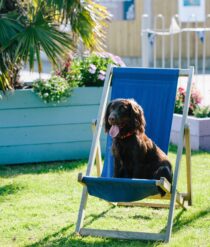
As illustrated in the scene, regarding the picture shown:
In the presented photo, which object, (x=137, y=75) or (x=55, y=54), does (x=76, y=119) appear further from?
(x=137, y=75)

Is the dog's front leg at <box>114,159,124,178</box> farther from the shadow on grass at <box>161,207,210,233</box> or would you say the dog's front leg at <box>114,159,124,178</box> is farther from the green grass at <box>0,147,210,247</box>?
the shadow on grass at <box>161,207,210,233</box>

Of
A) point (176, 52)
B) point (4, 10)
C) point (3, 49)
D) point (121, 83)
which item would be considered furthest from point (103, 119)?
point (176, 52)

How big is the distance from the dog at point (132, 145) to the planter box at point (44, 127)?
2.44m

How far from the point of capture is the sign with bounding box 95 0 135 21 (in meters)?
20.0

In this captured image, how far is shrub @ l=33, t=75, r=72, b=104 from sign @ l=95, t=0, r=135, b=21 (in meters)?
12.2

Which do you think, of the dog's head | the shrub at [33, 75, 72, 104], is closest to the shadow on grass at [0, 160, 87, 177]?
the shrub at [33, 75, 72, 104]

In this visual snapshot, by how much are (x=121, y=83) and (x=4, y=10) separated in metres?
2.41

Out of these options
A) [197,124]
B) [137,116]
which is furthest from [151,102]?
[197,124]

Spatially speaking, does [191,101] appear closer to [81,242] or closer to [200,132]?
[200,132]

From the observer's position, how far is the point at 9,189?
6.92 m

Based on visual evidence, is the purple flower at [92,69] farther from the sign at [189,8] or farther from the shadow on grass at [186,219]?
A: the sign at [189,8]

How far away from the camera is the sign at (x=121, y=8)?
65.8 ft

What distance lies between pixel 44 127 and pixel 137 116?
2720mm

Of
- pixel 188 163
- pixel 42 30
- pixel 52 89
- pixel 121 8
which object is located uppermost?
pixel 42 30
